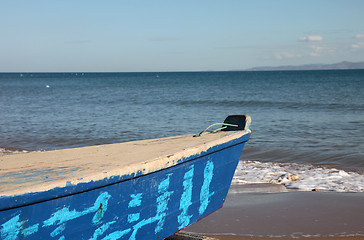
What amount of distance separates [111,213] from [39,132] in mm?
10625

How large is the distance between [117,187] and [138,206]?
0.29m

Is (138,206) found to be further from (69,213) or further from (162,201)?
(69,213)

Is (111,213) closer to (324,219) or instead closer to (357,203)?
(324,219)

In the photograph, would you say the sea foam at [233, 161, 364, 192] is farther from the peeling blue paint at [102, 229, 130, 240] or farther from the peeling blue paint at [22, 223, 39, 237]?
the peeling blue paint at [22, 223, 39, 237]

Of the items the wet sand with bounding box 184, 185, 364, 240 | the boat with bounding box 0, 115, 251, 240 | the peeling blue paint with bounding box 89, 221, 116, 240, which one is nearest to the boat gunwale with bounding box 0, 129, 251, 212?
the boat with bounding box 0, 115, 251, 240

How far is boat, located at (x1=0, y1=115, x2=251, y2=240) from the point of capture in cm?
212

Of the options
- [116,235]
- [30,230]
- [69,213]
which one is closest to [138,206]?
[116,235]

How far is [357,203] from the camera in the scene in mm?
5102

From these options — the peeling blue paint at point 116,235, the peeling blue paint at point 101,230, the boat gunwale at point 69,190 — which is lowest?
the peeling blue paint at point 116,235

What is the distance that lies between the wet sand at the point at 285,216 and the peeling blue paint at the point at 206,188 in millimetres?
824

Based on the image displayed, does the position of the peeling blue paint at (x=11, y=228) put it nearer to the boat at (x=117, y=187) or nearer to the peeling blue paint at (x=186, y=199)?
the boat at (x=117, y=187)

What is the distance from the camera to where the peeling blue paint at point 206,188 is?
3.30 m

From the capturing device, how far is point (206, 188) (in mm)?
3383

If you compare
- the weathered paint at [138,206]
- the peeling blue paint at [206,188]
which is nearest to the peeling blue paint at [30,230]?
the weathered paint at [138,206]
